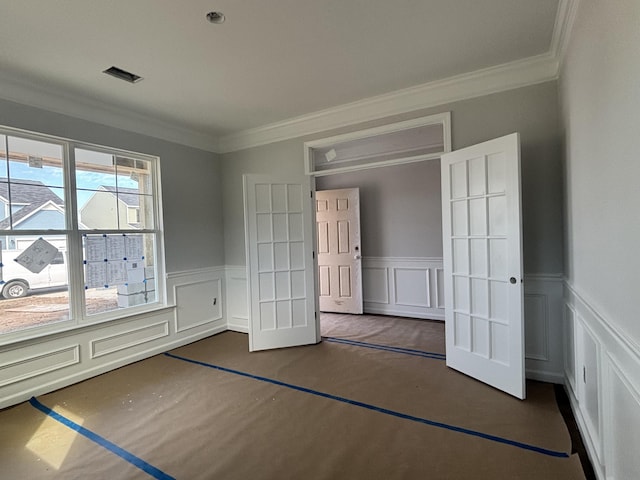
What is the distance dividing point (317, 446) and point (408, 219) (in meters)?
3.54

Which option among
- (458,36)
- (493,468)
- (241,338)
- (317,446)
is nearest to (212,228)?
(241,338)

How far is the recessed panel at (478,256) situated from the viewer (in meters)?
2.63

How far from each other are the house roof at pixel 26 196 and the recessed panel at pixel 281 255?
209 cm

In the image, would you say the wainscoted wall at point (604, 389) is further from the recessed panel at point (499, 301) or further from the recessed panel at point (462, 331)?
the recessed panel at point (462, 331)

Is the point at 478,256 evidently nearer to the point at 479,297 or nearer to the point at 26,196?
the point at 479,297

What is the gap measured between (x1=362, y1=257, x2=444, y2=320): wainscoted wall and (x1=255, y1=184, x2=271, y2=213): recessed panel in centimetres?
217

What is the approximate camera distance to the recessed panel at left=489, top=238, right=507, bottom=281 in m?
2.49

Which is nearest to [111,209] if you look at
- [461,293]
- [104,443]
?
[104,443]

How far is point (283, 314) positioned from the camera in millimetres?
3750

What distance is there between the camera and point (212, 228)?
434 cm

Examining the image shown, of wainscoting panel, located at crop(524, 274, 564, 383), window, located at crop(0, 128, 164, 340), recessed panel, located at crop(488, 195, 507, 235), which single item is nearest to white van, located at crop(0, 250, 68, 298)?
window, located at crop(0, 128, 164, 340)

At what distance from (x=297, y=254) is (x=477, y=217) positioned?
1.92 meters

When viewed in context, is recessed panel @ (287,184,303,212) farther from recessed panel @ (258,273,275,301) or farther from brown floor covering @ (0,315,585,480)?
brown floor covering @ (0,315,585,480)

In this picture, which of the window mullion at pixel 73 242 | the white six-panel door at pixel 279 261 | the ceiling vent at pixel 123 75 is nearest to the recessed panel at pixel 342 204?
the white six-panel door at pixel 279 261
